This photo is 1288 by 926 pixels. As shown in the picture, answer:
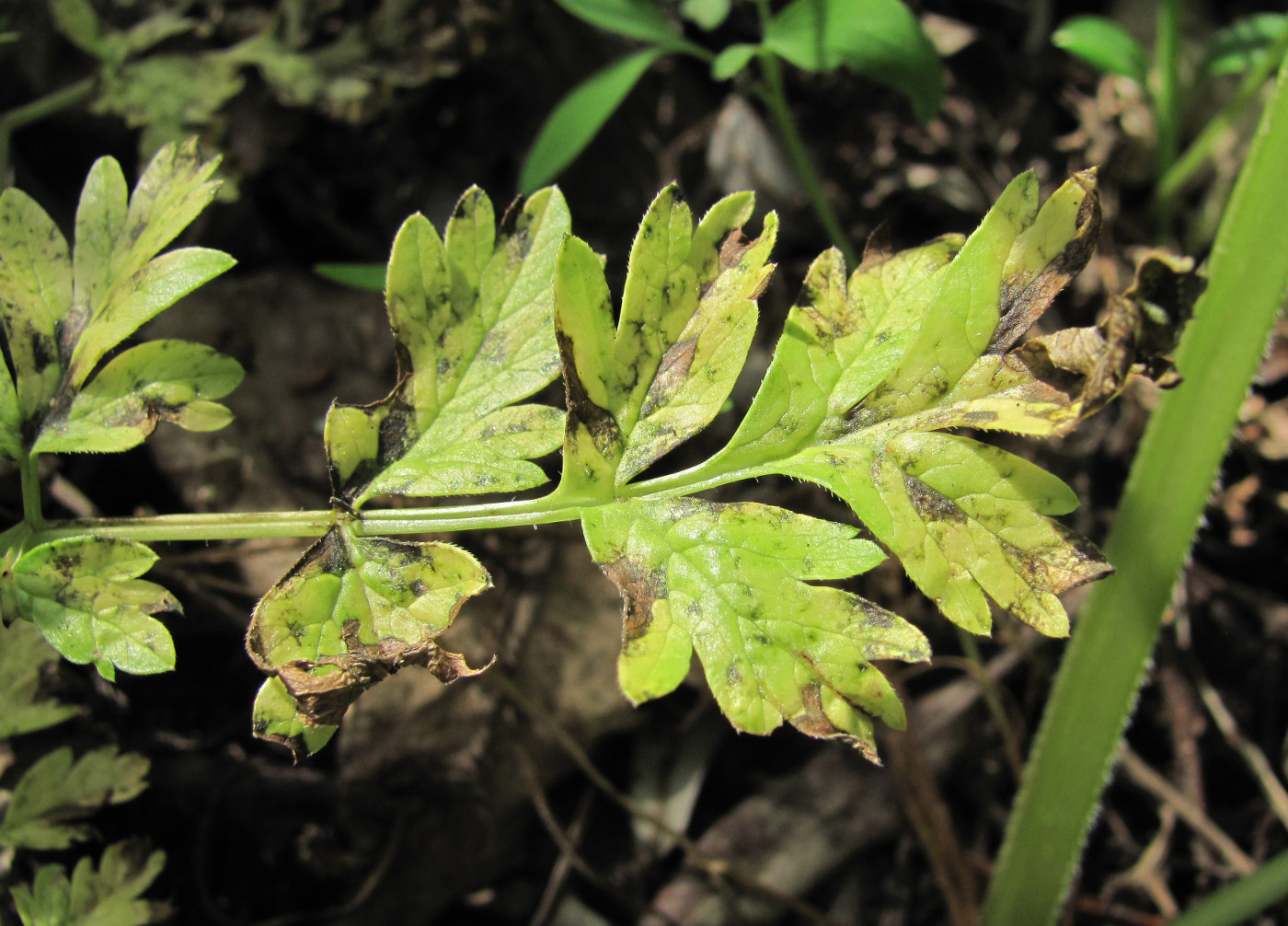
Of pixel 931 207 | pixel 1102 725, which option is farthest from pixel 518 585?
pixel 931 207

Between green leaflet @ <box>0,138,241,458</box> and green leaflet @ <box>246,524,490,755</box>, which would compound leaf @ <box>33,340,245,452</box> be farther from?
green leaflet @ <box>246,524,490,755</box>

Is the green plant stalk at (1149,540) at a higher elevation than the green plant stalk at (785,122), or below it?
below

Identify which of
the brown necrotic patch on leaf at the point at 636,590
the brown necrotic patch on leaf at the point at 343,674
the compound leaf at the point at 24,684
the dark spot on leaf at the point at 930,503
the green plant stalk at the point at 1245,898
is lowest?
the green plant stalk at the point at 1245,898

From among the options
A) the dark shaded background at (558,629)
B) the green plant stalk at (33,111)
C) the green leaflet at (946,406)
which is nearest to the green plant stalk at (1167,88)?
the dark shaded background at (558,629)

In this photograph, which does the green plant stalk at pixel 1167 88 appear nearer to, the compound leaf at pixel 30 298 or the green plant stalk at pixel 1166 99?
the green plant stalk at pixel 1166 99

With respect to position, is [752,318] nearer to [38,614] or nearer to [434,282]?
[434,282]

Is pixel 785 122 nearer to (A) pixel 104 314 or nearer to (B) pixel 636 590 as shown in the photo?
(B) pixel 636 590

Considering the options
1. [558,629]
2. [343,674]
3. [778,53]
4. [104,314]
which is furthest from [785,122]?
[343,674]
